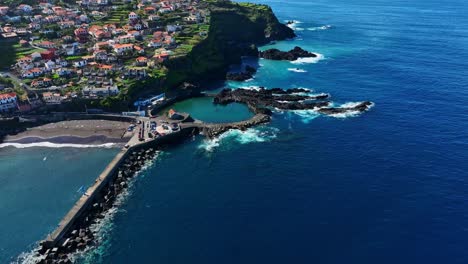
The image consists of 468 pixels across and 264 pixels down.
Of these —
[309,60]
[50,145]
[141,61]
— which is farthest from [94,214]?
[309,60]

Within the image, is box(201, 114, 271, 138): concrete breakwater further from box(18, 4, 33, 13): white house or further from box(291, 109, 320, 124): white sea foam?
box(18, 4, 33, 13): white house

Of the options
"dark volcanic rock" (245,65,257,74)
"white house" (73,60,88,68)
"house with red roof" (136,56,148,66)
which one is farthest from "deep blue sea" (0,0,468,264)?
"white house" (73,60,88,68)

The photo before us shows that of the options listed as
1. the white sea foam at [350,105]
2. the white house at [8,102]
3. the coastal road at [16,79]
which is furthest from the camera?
the white sea foam at [350,105]

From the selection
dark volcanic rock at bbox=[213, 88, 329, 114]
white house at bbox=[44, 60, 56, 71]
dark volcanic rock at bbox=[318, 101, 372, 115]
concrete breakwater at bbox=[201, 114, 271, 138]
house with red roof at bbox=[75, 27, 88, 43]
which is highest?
house with red roof at bbox=[75, 27, 88, 43]

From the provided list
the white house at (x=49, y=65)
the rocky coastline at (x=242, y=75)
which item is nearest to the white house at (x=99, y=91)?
the white house at (x=49, y=65)

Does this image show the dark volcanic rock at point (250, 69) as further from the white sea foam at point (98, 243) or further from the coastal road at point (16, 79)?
the white sea foam at point (98, 243)

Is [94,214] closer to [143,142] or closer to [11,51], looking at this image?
[143,142]

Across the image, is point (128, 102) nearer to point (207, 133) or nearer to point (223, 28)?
point (207, 133)
